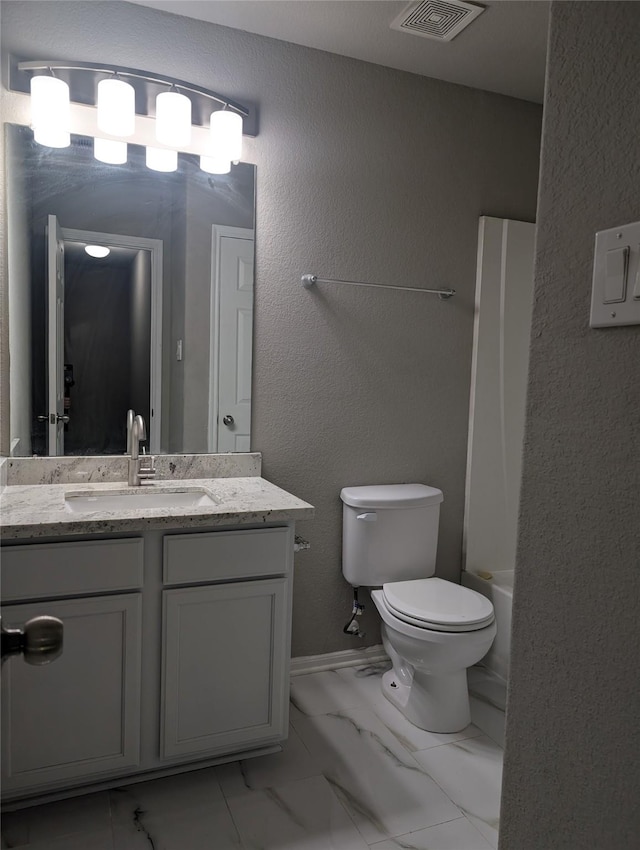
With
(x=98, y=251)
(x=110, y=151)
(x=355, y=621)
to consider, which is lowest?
(x=355, y=621)

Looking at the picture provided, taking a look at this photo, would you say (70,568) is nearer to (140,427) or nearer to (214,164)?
(140,427)

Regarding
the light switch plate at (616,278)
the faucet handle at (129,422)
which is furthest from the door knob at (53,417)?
the light switch plate at (616,278)

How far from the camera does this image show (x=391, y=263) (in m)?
2.56

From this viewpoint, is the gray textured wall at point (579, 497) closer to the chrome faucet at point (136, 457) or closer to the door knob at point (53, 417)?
the chrome faucet at point (136, 457)

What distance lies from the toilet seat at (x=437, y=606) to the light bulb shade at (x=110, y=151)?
5.73ft

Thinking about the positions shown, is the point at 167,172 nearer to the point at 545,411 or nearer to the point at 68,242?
the point at 68,242

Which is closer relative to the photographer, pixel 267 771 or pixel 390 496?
pixel 267 771

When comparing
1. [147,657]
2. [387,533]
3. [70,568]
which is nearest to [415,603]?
[387,533]

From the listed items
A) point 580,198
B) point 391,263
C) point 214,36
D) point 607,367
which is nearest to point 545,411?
point 607,367

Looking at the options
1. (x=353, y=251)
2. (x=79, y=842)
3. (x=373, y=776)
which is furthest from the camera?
(x=353, y=251)

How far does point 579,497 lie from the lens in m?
0.81

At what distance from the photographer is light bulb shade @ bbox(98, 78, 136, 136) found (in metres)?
2.00

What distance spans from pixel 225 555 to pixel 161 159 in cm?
135

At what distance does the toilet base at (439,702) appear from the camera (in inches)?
Result: 84.4
